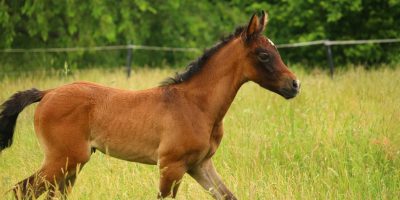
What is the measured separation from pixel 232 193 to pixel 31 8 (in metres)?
10.8

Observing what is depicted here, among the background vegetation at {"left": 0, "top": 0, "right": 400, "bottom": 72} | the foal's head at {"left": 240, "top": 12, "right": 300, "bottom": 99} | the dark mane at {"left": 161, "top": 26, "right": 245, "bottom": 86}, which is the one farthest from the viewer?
the background vegetation at {"left": 0, "top": 0, "right": 400, "bottom": 72}

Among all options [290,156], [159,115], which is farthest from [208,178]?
[290,156]

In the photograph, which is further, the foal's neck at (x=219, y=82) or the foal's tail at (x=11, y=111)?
the foal's tail at (x=11, y=111)

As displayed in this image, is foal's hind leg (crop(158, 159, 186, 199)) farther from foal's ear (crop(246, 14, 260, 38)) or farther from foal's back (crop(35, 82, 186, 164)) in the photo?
foal's ear (crop(246, 14, 260, 38))

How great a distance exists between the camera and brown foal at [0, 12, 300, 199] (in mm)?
5160

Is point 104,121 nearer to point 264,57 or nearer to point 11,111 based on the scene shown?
point 11,111

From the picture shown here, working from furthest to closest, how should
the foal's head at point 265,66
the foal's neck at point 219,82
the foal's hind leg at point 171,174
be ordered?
the foal's neck at point 219,82 → the foal's head at point 265,66 → the foal's hind leg at point 171,174

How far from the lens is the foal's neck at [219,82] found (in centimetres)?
536

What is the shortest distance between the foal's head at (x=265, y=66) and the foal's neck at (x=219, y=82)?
4.1 inches

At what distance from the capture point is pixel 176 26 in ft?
70.5

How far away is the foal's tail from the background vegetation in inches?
362

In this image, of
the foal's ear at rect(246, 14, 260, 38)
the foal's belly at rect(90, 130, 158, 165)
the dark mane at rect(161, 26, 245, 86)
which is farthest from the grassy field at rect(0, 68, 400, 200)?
the foal's ear at rect(246, 14, 260, 38)

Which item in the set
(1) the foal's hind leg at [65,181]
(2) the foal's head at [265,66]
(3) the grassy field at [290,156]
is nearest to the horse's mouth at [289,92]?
(2) the foal's head at [265,66]

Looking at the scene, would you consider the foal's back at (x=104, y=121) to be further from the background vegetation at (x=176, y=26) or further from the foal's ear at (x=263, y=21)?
the background vegetation at (x=176, y=26)
